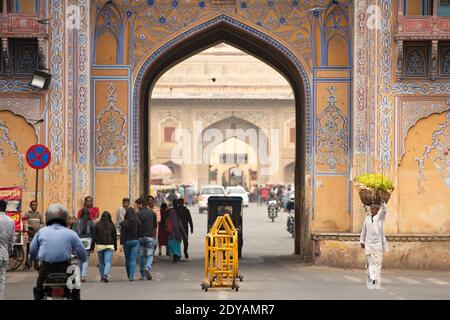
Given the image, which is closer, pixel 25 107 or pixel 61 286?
pixel 61 286

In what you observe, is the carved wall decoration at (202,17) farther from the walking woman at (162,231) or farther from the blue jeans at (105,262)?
the blue jeans at (105,262)

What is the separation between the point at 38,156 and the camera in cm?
1944

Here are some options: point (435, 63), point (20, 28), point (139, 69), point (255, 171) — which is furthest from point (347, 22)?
point (255, 171)

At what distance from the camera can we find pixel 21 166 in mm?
→ 20953

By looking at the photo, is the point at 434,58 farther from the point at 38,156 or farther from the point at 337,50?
the point at 38,156

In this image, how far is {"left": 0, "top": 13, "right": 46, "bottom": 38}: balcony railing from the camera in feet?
66.3

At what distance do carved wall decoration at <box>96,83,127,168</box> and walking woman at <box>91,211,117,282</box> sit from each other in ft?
12.0

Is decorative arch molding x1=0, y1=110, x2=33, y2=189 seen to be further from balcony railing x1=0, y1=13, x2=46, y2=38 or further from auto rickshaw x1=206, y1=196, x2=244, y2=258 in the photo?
auto rickshaw x1=206, y1=196, x2=244, y2=258

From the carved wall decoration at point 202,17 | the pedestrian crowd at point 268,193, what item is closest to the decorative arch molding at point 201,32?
the carved wall decoration at point 202,17

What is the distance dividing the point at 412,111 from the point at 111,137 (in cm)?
584

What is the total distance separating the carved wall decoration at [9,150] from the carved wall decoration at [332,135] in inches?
226

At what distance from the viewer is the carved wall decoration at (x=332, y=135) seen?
869 inches

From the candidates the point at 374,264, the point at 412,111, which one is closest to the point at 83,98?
the point at 412,111

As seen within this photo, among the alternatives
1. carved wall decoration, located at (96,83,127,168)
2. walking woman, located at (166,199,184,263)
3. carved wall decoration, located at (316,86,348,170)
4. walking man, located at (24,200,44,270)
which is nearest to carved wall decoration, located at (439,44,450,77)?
carved wall decoration, located at (316,86,348,170)
